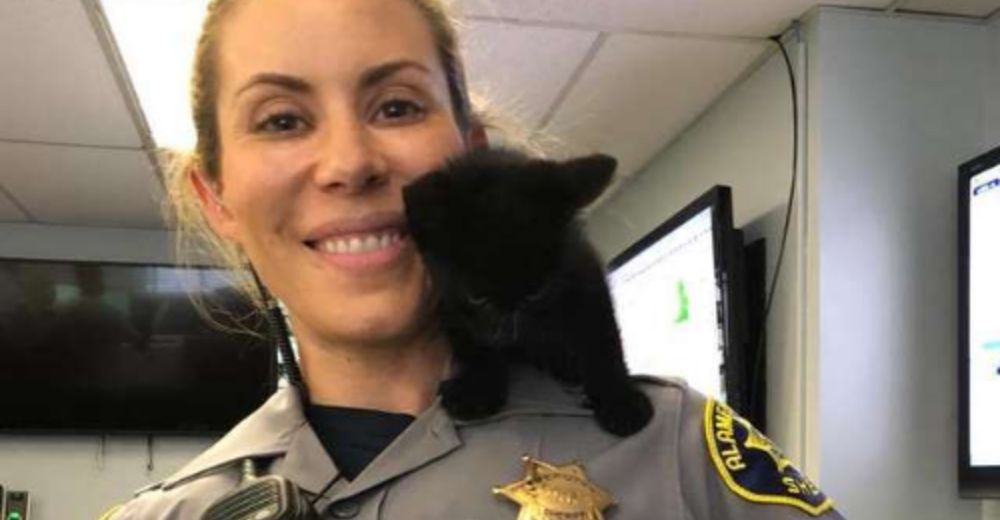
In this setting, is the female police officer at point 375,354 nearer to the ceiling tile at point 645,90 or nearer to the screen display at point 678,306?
the screen display at point 678,306

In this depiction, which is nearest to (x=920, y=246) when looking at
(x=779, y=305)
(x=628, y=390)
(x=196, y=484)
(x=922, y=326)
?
(x=922, y=326)

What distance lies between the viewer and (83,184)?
4344mm

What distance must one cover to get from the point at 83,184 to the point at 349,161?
12.3 feet

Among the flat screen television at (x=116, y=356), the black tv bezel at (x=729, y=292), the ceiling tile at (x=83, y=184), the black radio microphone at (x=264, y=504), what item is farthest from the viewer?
the flat screen television at (x=116, y=356)

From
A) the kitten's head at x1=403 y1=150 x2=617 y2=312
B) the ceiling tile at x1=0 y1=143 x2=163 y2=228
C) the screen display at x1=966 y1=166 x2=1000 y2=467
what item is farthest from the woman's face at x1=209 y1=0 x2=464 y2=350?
the ceiling tile at x1=0 y1=143 x2=163 y2=228

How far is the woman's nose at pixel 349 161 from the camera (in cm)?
88

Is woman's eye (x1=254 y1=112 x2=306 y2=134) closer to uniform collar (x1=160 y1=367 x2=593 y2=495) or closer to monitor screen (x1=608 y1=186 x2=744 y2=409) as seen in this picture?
uniform collar (x1=160 y1=367 x2=593 y2=495)

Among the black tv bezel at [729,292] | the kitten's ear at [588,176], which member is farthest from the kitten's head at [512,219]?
the black tv bezel at [729,292]

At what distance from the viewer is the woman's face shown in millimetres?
903

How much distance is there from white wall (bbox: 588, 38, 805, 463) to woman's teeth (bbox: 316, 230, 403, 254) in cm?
157

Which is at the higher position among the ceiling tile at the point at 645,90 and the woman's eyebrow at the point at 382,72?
the ceiling tile at the point at 645,90

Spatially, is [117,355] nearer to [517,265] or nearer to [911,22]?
[911,22]

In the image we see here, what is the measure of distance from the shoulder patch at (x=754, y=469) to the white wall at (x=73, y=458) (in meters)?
4.33

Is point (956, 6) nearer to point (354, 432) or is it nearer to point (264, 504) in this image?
point (354, 432)
